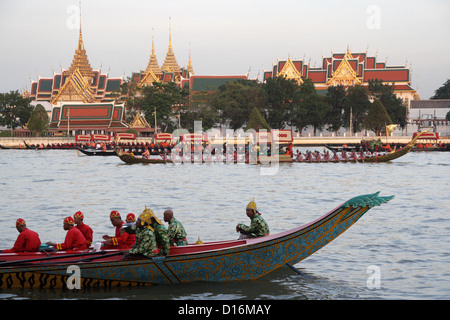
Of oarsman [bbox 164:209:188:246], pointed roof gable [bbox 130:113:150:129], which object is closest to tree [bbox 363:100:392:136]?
pointed roof gable [bbox 130:113:150:129]

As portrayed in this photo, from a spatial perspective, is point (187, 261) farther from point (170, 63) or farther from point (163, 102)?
point (170, 63)

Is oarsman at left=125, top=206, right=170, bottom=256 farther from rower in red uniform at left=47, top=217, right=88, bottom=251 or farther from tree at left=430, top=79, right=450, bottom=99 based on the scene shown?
tree at left=430, top=79, right=450, bottom=99

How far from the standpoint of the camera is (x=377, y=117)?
217 ft

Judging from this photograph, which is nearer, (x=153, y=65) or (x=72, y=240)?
(x=72, y=240)

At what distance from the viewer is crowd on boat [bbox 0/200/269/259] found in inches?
380

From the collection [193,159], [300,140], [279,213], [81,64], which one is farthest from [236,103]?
[279,213]

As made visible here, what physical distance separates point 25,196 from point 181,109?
44.9 m

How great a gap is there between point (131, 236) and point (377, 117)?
58790 mm

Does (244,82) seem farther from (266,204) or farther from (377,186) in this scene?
(266,204)

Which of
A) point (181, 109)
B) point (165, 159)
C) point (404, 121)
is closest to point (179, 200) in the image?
point (165, 159)

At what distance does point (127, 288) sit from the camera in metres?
10.1

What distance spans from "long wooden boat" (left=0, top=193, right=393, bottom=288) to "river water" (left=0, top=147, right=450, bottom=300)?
0.21 meters
